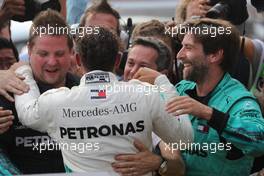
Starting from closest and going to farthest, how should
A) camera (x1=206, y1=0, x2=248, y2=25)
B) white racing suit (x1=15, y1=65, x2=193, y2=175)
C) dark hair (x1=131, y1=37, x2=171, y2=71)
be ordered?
white racing suit (x1=15, y1=65, x2=193, y2=175), dark hair (x1=131, y1=37, x2=171, y2=71), camera (x1=206, y1=0, x2=248, y2=25)

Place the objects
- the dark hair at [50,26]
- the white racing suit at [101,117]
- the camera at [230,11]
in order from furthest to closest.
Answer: the camera at [230,11] < the dark hair at [50,26] < the white racing suit at [101,117]

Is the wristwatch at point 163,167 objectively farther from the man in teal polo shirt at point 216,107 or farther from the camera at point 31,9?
the camera at point 31,9

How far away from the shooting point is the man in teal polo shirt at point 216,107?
92.0 inches

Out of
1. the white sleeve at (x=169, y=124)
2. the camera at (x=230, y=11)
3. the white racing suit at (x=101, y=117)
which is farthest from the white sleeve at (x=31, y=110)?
the camera at (x=230, y=11)

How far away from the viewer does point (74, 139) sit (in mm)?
2299

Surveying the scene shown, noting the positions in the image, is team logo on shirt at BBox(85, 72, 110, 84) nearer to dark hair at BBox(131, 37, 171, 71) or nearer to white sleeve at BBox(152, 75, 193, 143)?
Answer: white sleeve at BBox(152, 75, 193, 143)

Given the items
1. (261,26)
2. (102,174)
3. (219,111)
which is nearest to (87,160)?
(102,174)

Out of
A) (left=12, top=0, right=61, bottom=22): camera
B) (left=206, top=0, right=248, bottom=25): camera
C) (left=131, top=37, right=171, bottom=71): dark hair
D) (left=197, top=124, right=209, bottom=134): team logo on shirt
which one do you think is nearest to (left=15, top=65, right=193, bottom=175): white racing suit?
(left=197, top=124, right=209, bottom=134): team logo on shirt

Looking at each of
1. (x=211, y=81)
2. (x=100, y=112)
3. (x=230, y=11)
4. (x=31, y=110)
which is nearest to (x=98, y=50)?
(x=100, y=112)

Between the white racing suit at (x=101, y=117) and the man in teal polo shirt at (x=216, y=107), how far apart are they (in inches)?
3.6

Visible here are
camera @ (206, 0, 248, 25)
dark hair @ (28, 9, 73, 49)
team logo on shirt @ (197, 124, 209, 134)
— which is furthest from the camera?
camera @ (206, 0, 248, 25)

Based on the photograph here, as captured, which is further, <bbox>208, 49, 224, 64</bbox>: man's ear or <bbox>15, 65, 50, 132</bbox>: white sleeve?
<bbox>208, 49, 224, 64</bbox>: man's ear

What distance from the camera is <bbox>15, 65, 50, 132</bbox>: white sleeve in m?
2.31

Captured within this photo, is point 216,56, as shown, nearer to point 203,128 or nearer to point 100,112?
point 203,128
